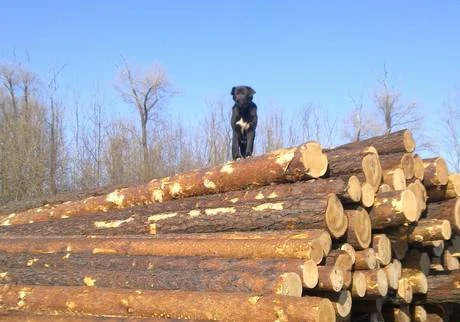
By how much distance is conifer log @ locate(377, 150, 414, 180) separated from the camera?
19.4 ft

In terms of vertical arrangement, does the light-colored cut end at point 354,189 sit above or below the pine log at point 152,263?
above

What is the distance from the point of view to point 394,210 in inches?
206

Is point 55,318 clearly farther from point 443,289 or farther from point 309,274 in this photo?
point 443,289

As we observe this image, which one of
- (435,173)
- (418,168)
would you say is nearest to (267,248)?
(418,168)

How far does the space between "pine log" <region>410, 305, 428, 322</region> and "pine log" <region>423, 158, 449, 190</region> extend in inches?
54.6

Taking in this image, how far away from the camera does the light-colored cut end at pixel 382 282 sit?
515 centimetres

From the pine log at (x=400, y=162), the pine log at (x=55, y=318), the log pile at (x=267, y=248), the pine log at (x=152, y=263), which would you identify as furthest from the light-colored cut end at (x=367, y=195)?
the pine log at (x=55, y=318)

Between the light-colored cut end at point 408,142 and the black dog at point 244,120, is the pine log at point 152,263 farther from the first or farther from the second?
the black dog at point 244,120

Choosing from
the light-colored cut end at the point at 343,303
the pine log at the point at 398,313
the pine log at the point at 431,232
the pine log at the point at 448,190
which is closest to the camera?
the light-colored cut end at the point at 343,303

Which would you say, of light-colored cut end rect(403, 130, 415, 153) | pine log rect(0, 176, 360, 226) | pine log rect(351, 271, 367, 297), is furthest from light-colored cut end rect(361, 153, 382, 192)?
pine log rect(351, 271, 367, 297)

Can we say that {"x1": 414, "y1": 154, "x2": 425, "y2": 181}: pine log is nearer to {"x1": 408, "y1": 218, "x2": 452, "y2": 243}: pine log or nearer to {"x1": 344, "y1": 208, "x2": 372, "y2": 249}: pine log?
{"x1": 408, "y1": 218, "x2": 452, "y2": 243}: pine log

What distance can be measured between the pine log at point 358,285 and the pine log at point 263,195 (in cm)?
70

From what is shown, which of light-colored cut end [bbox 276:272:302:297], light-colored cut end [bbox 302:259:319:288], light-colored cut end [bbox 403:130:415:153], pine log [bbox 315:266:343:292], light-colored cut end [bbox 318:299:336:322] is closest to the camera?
light-colored cut end [bbox 318:299:336:322]

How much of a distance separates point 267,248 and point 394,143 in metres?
2.26
